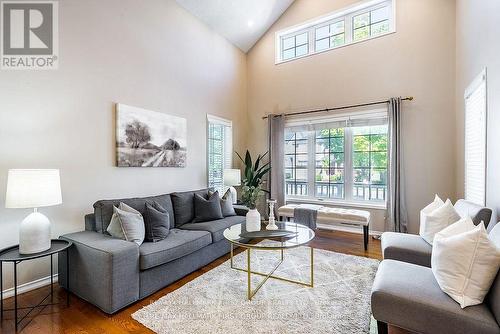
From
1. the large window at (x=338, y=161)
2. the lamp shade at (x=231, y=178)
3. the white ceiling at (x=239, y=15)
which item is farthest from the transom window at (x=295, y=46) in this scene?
the lamp shade at (x=231, y=178)

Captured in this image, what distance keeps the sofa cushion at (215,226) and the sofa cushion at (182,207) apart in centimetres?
13

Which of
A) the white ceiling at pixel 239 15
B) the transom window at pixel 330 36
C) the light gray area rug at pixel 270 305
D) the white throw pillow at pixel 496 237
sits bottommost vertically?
the light gray area rug at pixel 270 305

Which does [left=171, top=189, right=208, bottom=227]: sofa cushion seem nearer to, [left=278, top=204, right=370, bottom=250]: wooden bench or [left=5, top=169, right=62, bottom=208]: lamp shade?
[left=5, top=169, right=62, bottom=208]: lamp shade

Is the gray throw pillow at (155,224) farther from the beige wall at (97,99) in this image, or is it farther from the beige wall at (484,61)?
the beige wall at (484,61)

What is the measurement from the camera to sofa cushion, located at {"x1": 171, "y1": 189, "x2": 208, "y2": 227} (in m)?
3.46

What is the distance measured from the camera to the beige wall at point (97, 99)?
2428 millimetres

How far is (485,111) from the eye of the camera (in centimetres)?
252

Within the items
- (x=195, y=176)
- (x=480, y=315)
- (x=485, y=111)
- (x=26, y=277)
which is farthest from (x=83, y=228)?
(x=485, y=111)

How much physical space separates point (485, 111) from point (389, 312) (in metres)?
2.36

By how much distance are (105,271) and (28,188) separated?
931mm

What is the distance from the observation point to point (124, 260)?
2.11 metres

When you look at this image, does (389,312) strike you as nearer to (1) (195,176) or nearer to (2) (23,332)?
(2) (23,332)

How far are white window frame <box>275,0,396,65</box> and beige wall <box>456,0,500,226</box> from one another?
1058 millimetres

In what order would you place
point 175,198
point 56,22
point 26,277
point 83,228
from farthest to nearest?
point 175,198, point 83,228, point 56,22, point 26,277
